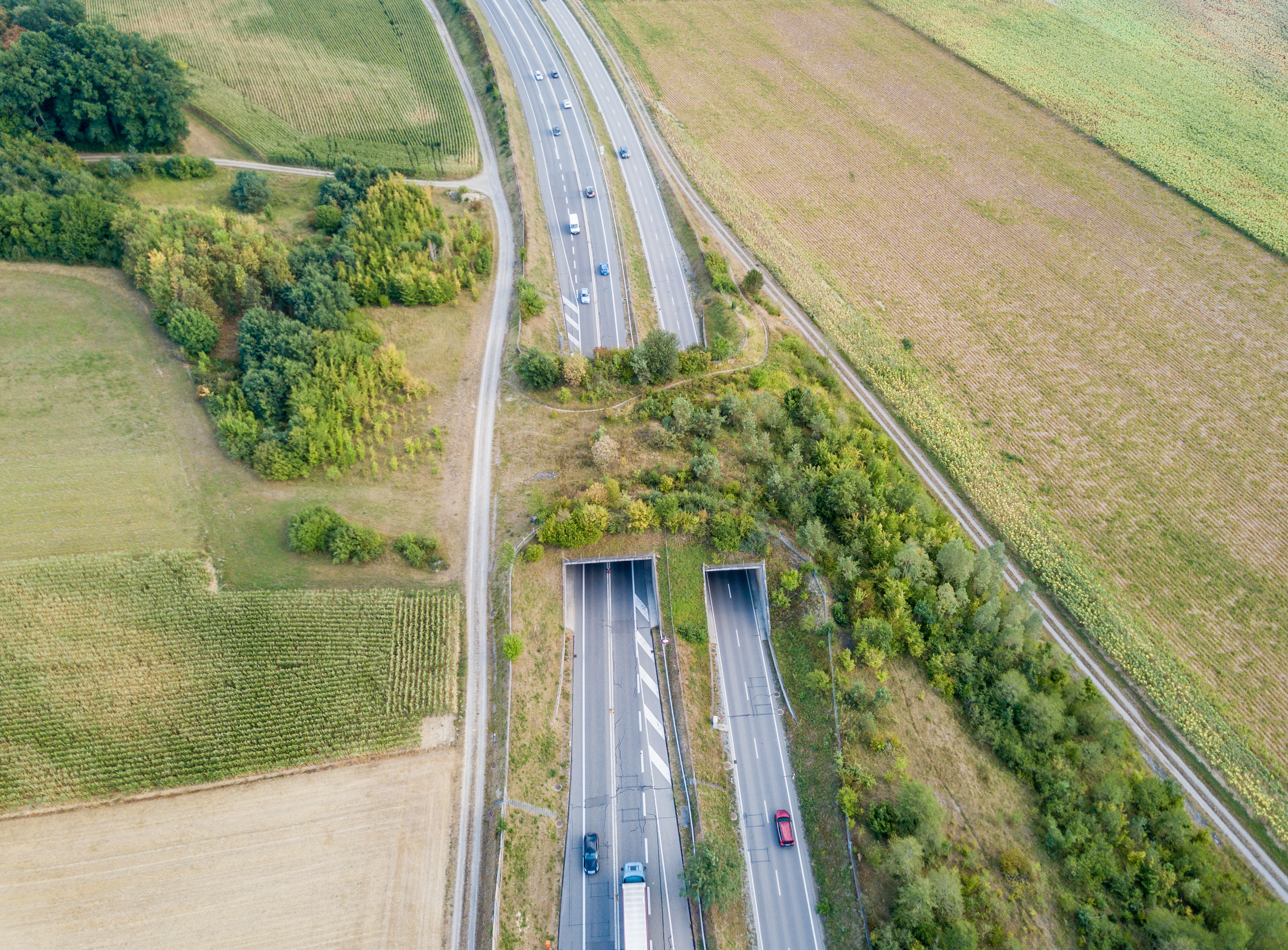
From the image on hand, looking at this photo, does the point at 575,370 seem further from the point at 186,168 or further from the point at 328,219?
the point at 186,168

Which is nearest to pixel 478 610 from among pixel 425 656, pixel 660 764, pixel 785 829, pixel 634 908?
pixel 425 656

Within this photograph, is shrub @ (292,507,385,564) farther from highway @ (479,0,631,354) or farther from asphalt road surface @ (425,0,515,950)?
highway @ (479,0,631,354)

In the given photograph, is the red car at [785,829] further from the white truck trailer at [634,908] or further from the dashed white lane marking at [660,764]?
the white truck trailer at [634,908]

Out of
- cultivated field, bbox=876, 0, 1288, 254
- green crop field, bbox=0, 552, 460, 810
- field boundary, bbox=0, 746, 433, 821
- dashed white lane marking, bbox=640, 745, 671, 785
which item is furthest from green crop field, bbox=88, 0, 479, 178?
cultivated field, bbox=876, 0, 1288, 254

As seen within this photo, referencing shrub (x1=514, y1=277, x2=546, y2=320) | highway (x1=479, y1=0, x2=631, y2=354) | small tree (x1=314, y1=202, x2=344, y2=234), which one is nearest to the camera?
shrub (x1=514, y1=277, x2=546, y2=320)

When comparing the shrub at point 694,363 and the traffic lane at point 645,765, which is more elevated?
the shrub at point 694,363

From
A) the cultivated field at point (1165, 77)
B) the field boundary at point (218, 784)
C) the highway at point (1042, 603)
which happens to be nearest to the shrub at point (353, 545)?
the field boundary at point (218, 784)

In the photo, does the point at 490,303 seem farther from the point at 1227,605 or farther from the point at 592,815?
the point at 1227,605
